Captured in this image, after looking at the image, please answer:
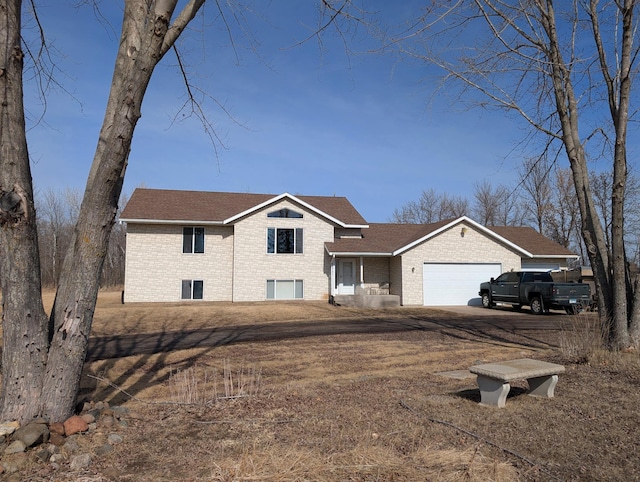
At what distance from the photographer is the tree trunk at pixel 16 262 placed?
4500mm

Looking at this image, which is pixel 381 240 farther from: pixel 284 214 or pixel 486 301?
pixel 486 301

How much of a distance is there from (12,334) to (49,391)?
2.12 ft

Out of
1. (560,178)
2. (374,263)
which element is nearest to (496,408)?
(374,263)

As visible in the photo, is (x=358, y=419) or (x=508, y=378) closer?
(x=358, y=419)

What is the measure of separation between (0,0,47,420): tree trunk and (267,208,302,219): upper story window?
65.9 ft

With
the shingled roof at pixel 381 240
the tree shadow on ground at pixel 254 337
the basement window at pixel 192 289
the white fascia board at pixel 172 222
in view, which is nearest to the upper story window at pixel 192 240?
the white fascia board at pixel 172 222

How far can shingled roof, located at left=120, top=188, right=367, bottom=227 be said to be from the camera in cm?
2367

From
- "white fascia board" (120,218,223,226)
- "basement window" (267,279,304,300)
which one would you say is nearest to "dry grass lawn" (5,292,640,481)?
"white fascia board" (120,218,223,226)

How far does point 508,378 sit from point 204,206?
22045 millimetres

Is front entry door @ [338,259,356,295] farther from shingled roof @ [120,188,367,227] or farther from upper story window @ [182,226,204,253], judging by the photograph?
upper story window @ [182,226,204,253]

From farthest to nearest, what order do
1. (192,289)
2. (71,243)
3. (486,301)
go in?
(192,289), (486,301), (71,243)

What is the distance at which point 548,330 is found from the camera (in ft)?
47.1

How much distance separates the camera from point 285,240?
25031 mm

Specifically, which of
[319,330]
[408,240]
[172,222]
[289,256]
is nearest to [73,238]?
[319,330]
